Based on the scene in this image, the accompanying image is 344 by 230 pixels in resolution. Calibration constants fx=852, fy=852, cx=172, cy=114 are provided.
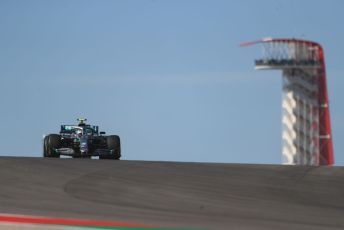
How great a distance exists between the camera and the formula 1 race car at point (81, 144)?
26.9 m

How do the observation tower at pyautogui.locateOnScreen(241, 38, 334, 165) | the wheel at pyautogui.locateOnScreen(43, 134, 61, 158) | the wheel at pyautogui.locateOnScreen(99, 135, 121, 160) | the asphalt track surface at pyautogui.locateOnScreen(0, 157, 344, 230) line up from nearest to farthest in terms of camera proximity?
the asphalt track surface at pyautogui.locateOnScreen(0, 157, 344, 230) → the wheel at pyautogui.locateOnScreen(43, 134, 61, 158) → the wheel at pyautogui.locateOnScreen(99, 135, 121, 160) → the observation tower at pyautogui.locateOnScreen(241, 38, 334, 165)

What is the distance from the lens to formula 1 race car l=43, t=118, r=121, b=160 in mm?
26922

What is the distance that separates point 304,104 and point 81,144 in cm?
5996

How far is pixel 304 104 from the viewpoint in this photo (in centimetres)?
8506

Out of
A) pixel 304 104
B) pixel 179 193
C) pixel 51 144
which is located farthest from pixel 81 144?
pixel 304 104

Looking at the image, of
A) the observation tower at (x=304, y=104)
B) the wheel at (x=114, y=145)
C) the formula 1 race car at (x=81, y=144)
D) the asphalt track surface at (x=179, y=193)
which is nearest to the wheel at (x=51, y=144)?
the formula 1 race car at (x=81, y=144)

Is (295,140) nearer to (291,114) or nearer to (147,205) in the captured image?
(291,114)

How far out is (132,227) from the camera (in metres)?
10.6

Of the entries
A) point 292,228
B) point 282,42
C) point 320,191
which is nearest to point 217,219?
point 292,228

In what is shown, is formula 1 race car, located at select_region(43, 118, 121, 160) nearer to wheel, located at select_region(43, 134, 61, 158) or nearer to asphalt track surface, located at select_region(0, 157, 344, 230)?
wheel, located at select_region(43, 134, 61, 158)

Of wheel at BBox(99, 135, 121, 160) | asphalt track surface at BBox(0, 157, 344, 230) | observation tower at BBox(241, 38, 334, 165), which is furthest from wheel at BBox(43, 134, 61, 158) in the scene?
observation tower at BBox(241, 38, 334, 165)

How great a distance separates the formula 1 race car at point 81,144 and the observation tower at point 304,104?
185 feet

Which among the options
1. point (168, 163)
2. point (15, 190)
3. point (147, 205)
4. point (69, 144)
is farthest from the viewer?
point (69, 144)

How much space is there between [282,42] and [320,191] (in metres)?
68.1
